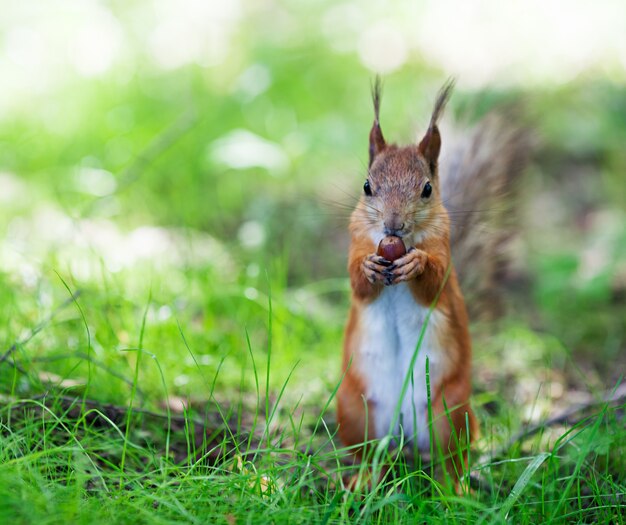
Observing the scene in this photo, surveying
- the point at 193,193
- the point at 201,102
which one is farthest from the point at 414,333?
the point at 201,102

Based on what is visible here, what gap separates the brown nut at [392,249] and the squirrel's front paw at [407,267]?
0.02 meters

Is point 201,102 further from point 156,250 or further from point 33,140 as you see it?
point 156,250

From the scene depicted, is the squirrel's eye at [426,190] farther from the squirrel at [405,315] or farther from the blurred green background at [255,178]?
the blurred green background at [255,178]

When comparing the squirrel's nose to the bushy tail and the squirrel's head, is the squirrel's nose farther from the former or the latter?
the bushy tail

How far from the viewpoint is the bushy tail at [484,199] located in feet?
7.83

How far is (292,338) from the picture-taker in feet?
8.13

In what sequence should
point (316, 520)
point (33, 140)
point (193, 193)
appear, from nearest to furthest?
1. point (316, 520)
2. point (193, 193)
3. point (33, 140)

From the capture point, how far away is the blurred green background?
2.32m

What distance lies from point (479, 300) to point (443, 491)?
0.88 metres

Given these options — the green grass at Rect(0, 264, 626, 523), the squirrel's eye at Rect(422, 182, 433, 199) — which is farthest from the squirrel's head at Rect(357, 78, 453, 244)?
the green grass at Rect(0, 264, 626, 523)

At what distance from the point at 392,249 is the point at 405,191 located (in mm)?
164

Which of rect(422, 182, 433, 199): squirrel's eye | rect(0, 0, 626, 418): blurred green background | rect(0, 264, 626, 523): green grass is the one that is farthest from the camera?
rect(0, 0, 626, 418): blurred green background

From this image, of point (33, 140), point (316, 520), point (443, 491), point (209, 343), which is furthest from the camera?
point (33, 140)

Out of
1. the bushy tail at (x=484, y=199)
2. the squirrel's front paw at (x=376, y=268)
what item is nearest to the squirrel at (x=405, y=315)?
A: the squirrel's front paw at (x=376, y=268)
